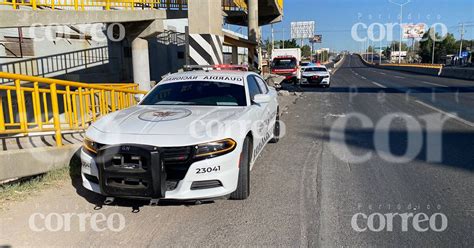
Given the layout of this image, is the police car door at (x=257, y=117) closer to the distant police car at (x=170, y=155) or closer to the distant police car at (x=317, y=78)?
the distant police car at (x=170, y=155)

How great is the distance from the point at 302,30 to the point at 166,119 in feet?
302

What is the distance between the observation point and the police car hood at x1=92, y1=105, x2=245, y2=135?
4.06 meters

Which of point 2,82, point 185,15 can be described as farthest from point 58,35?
point 185,15

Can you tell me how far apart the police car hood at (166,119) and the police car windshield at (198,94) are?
0.84 feet

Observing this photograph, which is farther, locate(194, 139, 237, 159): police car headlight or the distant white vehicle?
the distant white vehicle

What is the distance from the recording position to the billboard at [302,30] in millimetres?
91250

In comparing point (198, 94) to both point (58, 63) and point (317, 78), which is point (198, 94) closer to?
point (58, 63)

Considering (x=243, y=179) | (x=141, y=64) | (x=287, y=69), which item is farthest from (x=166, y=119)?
(x=287, y=69)

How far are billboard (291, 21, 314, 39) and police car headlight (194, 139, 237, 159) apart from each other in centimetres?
9125

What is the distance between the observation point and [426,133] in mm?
8086

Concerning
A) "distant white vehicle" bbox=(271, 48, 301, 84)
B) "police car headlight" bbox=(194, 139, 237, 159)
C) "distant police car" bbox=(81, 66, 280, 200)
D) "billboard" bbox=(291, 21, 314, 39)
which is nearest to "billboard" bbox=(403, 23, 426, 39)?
"billboard" bbox=(291, 21, 314, 39)

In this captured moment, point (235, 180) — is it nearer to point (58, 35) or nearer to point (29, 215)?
point (29, 215)

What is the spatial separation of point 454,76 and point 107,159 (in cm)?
3598

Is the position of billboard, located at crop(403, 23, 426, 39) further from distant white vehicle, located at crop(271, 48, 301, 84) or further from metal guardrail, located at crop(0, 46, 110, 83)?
metal guardrail, located at crop(0, 46, 110, 83)
